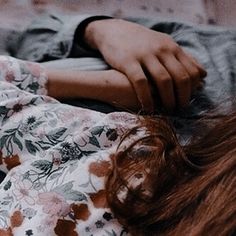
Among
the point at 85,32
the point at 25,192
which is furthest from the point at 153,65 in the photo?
the point at 25,192

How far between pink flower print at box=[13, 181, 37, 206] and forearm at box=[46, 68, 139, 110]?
0.18 meters

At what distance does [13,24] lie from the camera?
1.26 metres

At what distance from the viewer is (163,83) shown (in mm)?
872

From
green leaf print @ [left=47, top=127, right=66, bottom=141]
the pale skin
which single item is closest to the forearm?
the pale skin

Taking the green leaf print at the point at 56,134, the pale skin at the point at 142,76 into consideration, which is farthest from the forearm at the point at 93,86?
the green leaf print at the point at 56,134

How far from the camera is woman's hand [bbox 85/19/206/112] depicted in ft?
2.87

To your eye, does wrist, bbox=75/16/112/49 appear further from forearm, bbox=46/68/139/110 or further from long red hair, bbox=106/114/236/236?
long red hair, bbox=106/114/236/236

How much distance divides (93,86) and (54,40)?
0.81 feet

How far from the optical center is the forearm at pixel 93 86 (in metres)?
0.84

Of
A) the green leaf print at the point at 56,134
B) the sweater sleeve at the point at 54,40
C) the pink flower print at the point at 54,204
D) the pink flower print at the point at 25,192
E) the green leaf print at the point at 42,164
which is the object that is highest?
the green leaf print at the point at 56,134

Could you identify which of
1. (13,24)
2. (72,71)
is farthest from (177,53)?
(13,24)

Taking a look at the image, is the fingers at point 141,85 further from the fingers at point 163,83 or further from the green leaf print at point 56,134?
the green leaf print at point 56,134

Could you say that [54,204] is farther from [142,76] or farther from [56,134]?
[142,76]

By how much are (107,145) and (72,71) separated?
0.19 metres
